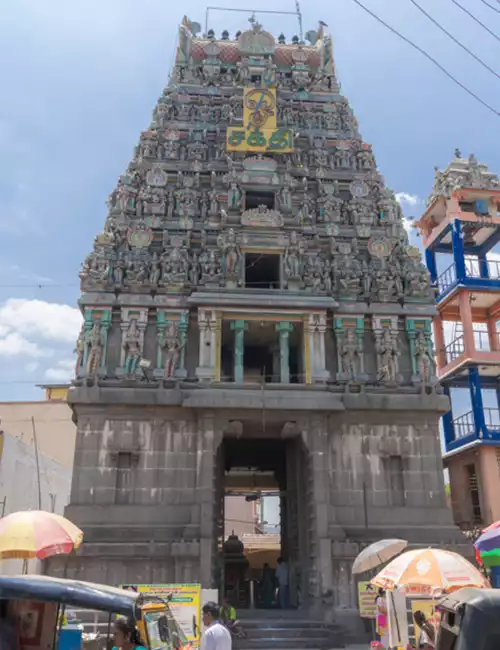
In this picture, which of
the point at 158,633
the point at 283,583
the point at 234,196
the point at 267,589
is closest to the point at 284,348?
the point at 234,196

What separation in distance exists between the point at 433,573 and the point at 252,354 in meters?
18.6

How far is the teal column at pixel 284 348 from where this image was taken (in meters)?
23.4

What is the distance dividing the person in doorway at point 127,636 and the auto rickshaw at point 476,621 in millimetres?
3555

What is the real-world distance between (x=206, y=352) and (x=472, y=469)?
60.5 feet

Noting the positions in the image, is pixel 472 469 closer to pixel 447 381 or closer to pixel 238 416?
pixel 447 381

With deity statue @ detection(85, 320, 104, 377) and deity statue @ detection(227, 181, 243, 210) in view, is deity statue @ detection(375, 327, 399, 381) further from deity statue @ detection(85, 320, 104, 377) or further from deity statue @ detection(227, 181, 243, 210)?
deity statue @ detection(85, 320, 104, 377)

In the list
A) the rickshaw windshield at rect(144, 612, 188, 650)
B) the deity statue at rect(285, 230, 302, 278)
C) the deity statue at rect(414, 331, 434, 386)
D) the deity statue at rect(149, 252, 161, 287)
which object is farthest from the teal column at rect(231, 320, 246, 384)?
the rickshaw windshield at rect(144, 612, 188, 650)

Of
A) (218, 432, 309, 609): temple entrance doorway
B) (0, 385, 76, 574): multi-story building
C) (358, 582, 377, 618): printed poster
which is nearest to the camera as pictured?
(358, 582, 377, 618): printed poster

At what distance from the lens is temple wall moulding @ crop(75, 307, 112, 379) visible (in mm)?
22734

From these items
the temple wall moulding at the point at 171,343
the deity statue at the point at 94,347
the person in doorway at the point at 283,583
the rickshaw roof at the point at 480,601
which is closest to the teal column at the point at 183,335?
the temple wall moulding at the point at 171,343

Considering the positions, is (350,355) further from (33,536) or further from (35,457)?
(35,457)

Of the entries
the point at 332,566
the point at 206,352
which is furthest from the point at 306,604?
the point at 206,352

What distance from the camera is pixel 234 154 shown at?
28469 mm

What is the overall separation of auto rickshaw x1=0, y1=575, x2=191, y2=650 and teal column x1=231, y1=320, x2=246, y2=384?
15099 mm
